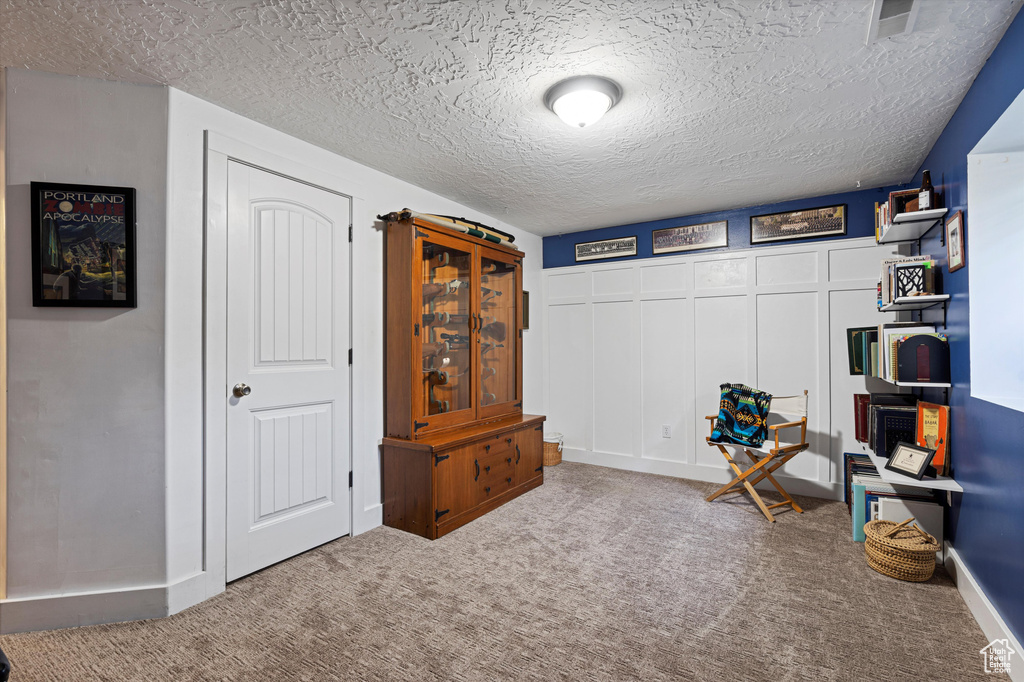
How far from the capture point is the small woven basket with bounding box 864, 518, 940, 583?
8.13ft

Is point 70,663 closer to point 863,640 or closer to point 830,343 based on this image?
point 863,640

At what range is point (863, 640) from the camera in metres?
2.03

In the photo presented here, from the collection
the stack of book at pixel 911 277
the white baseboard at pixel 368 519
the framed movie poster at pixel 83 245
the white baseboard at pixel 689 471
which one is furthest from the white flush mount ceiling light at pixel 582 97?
the white baseboard at pixel 689 471

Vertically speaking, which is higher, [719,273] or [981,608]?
[719,273]

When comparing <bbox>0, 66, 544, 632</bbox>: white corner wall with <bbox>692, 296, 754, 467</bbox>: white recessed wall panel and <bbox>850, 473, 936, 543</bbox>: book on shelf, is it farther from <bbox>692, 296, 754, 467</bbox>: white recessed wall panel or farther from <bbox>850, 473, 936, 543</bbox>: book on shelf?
<bbox>692, 296, 754, 467</bbox>: white recessed wall panel

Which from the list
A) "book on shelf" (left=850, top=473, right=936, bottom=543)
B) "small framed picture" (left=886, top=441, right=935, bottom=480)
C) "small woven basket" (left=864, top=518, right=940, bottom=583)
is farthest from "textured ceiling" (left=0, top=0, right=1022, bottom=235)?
"small woven basket" (left=864, top=518, right=940, bottom=583)

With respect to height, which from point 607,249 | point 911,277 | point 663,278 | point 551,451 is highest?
point 607,249

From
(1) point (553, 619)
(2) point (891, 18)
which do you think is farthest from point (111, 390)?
(2) point (891, 18)

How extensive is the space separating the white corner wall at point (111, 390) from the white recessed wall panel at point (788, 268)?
13.5ft

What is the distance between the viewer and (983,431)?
2.14 m

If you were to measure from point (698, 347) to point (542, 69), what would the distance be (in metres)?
3.10

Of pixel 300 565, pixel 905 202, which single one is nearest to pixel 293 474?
pixel 300 565
